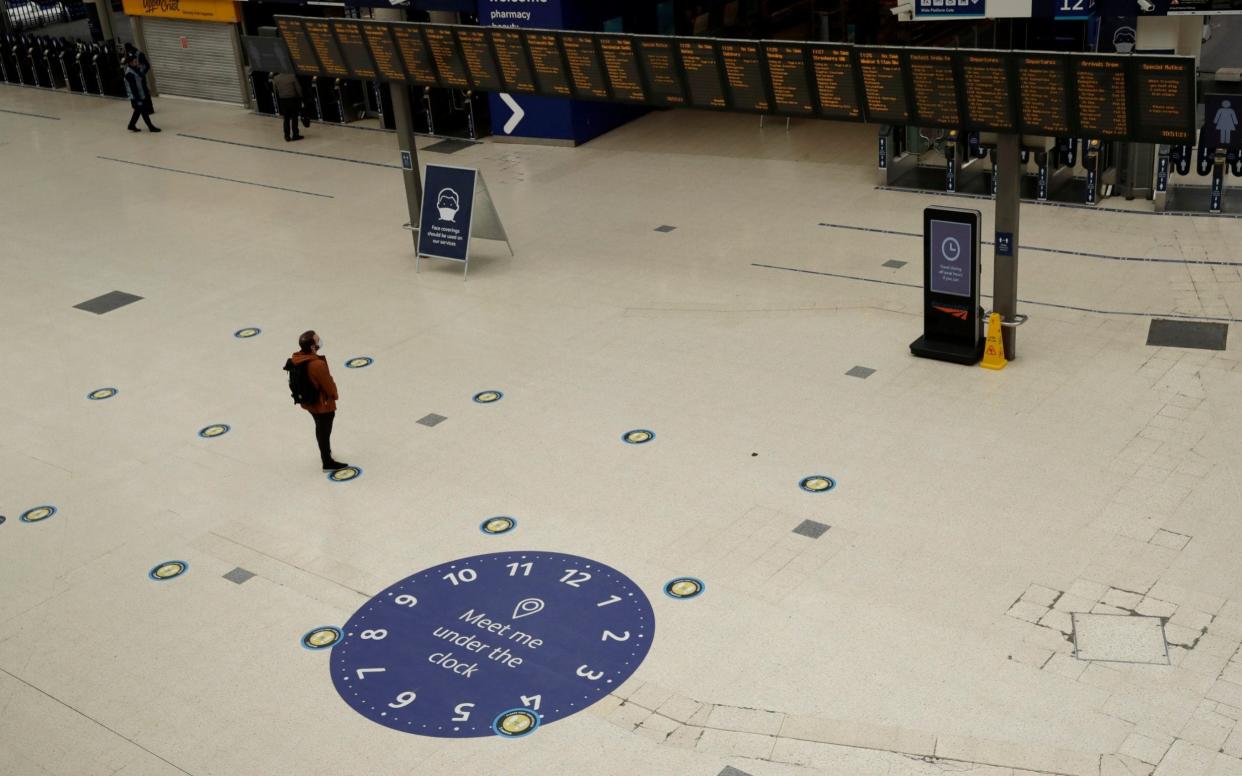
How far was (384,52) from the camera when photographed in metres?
14.3

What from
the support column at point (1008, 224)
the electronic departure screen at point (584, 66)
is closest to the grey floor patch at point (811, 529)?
the support column at point (1008, 224)

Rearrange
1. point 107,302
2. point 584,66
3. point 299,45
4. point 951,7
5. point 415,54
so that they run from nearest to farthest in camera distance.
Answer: point 584,66, point 415,54, point 951,7, point 107,302, point 299,45

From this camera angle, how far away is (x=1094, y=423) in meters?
9.99

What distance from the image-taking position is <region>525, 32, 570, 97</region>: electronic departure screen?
13.0 metres

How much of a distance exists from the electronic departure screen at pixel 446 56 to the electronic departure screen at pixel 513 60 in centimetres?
56

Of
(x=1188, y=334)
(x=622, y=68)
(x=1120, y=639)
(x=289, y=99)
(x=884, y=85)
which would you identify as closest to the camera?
(x=1120, y=639)

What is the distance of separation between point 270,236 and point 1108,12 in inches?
415

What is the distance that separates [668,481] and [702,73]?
177 inches

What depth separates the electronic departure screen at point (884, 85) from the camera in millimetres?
11016

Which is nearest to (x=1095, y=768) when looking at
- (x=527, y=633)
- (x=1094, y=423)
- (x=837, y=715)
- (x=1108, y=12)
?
(x=837, y=715)

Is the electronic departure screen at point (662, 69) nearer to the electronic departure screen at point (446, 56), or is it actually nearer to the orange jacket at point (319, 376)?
the electronic departure screen at point (446, 56)

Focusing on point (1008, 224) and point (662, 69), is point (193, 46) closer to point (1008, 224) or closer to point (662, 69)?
point (662, 69)

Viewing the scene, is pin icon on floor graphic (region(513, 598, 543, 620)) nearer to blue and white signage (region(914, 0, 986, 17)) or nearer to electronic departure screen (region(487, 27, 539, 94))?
electronic departure screen (region(487, 27, 539, 94))

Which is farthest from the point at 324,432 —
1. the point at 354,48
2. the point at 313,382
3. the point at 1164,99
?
the point at 1164,99
